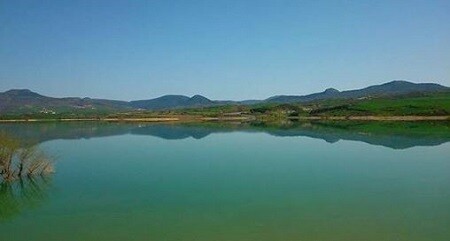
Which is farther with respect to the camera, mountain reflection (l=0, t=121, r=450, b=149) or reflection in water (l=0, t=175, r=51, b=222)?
mountain reflection (l=0, t=121, r=450, b=149)

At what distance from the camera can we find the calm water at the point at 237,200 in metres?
11.1

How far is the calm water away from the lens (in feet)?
36.5

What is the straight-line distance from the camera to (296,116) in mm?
93062

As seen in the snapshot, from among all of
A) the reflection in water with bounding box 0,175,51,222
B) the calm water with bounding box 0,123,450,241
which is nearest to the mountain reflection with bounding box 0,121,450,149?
the calm water with bounding box 0,123,450,241

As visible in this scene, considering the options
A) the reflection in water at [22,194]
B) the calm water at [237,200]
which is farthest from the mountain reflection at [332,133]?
the reflection in water at [22,194]

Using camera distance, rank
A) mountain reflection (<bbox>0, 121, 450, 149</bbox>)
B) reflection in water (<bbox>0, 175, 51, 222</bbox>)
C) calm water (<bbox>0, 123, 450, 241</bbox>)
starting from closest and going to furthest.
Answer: calm water (<bbox>0, 123, 450, 241</bbox>), reflection in water (<bbox>0, 175, 51, 222</bbox>), mountain reflection (<bbox>0, 121, 450, 149</bbox>)

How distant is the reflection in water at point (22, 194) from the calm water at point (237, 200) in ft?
0.11

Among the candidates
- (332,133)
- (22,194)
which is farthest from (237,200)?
(332,133)

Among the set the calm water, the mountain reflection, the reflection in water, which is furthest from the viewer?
the mountain reflection

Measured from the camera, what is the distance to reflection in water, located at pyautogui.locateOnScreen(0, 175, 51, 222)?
1377 centimetres

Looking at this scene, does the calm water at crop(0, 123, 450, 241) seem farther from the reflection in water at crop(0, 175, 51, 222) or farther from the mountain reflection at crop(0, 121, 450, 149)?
the mountain reflection at crop(0, 121, 450, 149)

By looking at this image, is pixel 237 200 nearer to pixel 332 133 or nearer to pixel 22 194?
pixel 22 194

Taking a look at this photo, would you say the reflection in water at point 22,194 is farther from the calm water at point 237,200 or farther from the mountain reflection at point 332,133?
the mountain reflection at point 332,133

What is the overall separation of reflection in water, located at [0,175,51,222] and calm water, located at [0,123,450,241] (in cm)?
3
